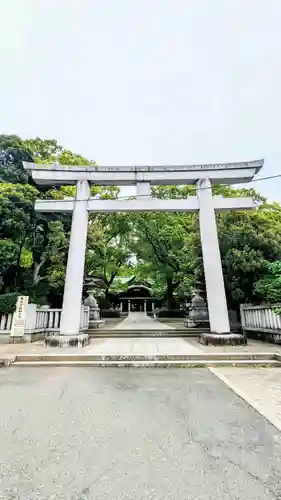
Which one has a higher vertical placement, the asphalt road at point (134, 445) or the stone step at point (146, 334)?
the stone step at point (146, 334)

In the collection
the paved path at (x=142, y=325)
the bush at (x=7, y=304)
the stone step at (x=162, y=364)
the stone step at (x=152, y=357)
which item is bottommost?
the stone step at (x=162, y=364)

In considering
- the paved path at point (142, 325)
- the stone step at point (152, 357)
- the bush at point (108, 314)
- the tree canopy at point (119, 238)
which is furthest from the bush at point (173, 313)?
the stone step at point (152, 357)

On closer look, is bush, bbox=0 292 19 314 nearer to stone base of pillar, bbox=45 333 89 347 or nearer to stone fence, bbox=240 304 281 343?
stone base of pillar, bbox=45 333 89 347

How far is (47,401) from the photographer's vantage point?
3.39 metres

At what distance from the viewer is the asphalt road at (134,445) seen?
168 centimetres

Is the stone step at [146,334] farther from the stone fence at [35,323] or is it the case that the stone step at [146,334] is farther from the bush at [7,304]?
the bush at [7,304]

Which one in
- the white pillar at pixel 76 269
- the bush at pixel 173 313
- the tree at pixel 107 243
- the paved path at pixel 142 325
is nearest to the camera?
the white pillar at pixel 76 269

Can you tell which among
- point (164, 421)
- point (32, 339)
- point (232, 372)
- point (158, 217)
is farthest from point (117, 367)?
point (158, 217)

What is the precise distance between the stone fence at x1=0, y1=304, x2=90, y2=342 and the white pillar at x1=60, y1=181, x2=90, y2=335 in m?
1.75

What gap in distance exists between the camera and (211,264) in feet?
26.6

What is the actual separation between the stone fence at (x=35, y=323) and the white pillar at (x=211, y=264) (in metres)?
5.72

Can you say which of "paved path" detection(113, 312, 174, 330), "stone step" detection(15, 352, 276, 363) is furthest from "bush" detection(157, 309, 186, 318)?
"stone step" detection(15, 352, 276, 363)

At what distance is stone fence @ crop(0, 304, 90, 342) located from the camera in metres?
8.67

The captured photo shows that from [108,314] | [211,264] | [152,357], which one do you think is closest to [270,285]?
[211,264]
